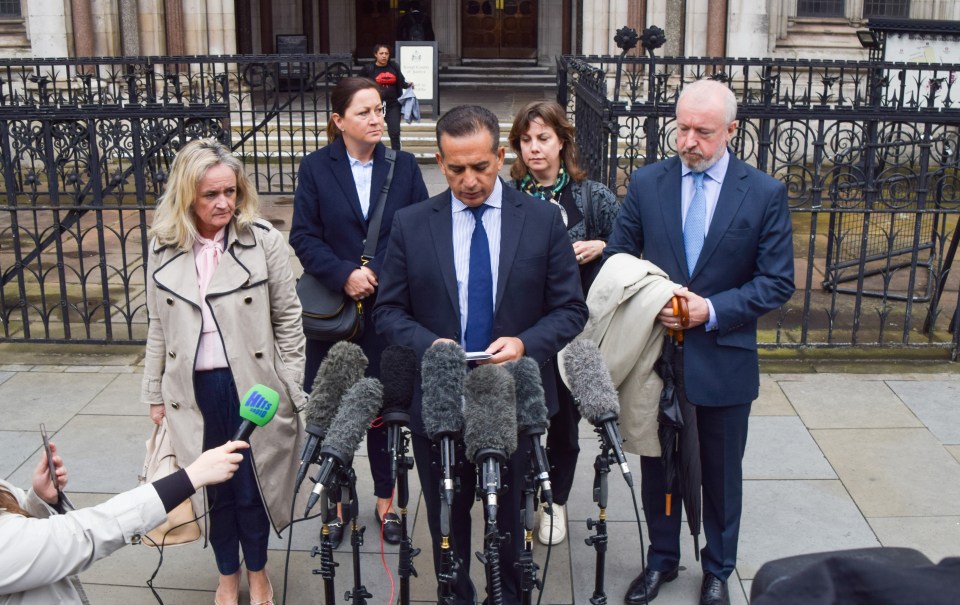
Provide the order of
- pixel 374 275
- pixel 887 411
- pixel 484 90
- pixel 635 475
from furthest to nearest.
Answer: pixel 484 90 < pixel 887 411 < pixel 635 475 < pixel 374 275

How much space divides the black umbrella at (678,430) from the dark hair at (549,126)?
3.15 feet

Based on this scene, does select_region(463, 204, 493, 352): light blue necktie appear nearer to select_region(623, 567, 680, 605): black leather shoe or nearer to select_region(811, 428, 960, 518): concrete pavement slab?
select_region(623, 567, 680, 605): black leather shoe

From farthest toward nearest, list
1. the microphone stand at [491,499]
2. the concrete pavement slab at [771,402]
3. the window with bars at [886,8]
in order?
the window with bars at [886,8] < the concrete pavement slab at [771,402] < the microphone stand at [491,499]

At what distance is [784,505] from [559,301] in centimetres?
228

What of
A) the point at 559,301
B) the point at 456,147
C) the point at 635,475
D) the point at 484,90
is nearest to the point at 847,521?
the point at 635,475

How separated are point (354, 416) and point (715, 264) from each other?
1736mm

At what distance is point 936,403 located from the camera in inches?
276

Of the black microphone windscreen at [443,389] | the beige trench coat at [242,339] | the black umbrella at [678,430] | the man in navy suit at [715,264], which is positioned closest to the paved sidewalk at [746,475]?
the man in navy suit at [715,264]

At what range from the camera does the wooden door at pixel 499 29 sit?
2330cm

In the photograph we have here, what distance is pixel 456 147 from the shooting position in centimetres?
374

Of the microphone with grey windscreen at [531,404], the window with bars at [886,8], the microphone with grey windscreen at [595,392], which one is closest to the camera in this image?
the microphone with grey windscreen at [531,404]

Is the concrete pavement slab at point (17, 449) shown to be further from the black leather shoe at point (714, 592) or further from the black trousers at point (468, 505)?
the black leather shoe at point (714, 592)

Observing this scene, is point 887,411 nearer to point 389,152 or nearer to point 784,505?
point 784,505

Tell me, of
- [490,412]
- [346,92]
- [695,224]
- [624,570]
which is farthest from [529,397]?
[346,92]
